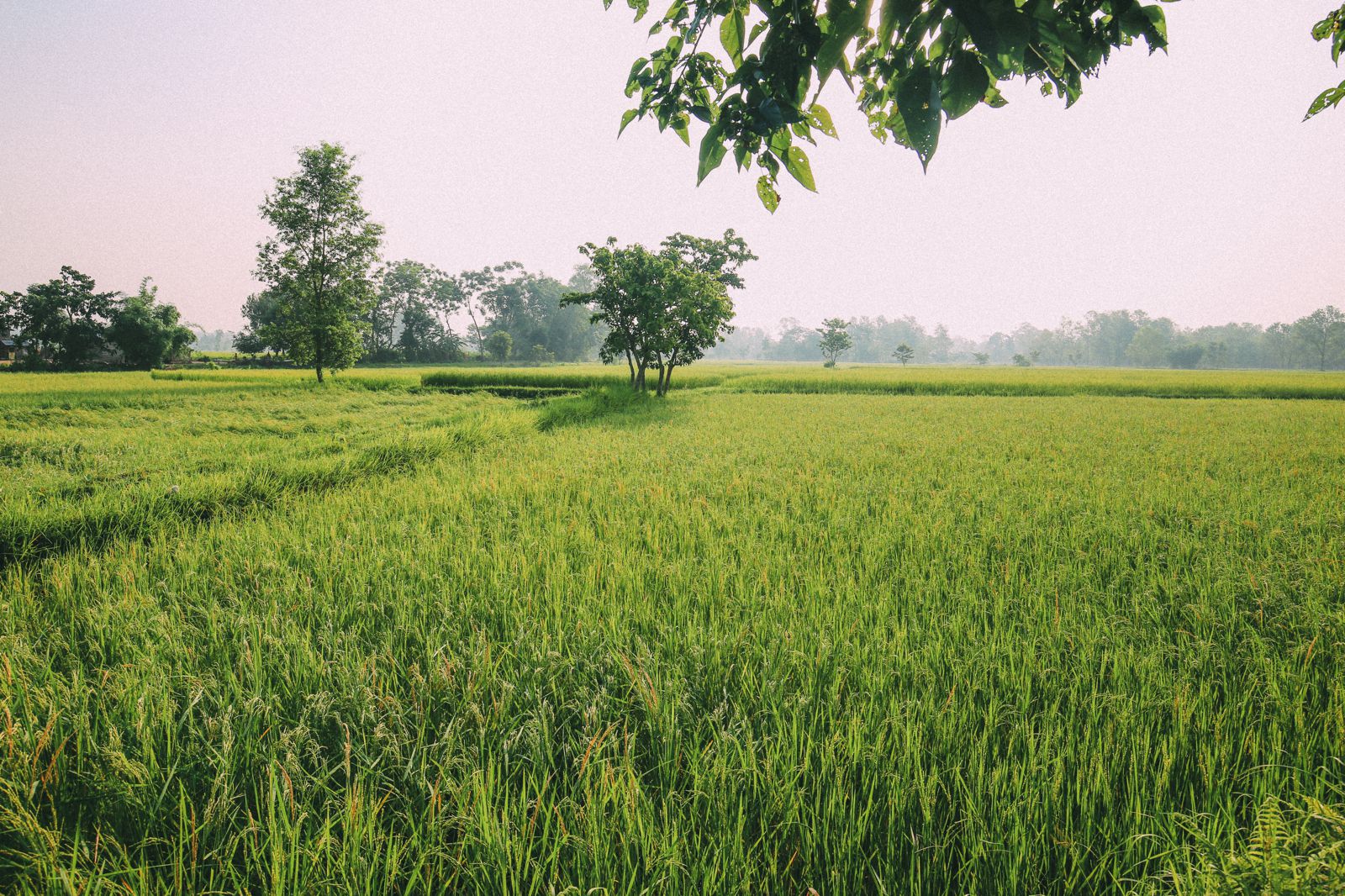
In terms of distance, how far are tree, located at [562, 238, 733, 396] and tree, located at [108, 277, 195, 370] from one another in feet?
138

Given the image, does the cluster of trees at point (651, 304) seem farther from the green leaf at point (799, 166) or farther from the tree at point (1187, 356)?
the tree at point (1187, 356)

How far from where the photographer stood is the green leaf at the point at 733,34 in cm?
163

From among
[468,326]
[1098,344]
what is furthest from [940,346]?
[468,326]

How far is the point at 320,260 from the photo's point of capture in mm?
22938

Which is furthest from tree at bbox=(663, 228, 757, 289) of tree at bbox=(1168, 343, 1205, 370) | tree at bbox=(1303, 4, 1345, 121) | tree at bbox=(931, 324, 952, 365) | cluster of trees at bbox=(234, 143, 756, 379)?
tree at bbox=(931, 324, 952, 365)

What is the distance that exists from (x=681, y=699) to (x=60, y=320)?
6331 centimetres

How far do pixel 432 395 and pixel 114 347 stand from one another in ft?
124

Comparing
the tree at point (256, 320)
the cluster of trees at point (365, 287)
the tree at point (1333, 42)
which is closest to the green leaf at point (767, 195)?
the tree at point (1333, 42)

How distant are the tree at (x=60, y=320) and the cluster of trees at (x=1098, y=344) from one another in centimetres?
7324

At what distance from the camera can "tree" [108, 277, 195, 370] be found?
1497 inches

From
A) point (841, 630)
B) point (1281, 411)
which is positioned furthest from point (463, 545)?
point (1281, 411)

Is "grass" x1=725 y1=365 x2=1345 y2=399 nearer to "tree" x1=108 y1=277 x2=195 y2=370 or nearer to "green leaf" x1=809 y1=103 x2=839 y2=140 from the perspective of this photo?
"green leaf" x1=809 y1=103 x2=839 y2=140

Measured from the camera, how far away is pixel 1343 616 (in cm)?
225

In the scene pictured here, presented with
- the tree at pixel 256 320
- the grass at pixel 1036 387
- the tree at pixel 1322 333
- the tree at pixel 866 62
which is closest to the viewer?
the tree at pixel 866 62
